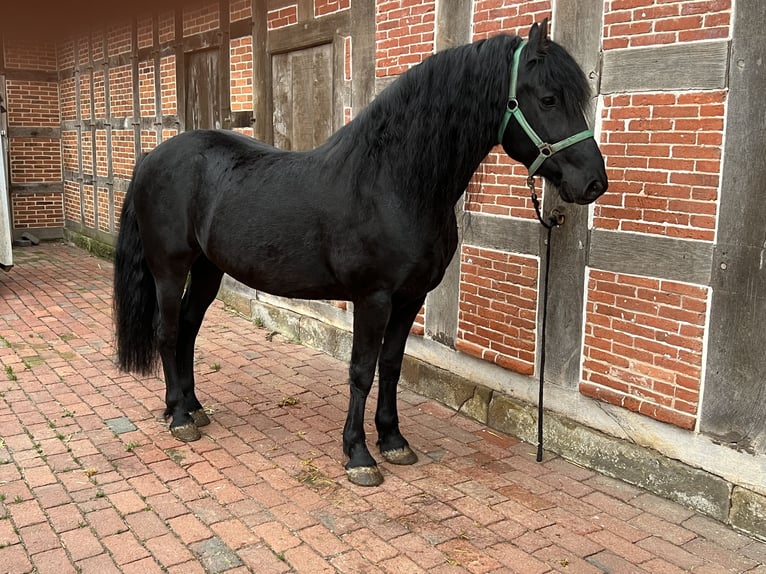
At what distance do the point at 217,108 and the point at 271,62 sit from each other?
121cm

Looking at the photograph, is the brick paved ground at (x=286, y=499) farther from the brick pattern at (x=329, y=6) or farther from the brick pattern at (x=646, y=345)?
the brick pattern at (x=329, y=6)

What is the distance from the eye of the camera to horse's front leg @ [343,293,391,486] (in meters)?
3.57

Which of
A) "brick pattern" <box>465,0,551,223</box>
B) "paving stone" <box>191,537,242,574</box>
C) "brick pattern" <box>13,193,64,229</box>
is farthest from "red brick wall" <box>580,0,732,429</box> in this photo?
"brick pattern" <box>13,193,64,229</box>

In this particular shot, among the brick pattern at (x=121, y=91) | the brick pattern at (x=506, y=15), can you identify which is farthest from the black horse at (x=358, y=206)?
the brick pattern at (x=121, y=91)

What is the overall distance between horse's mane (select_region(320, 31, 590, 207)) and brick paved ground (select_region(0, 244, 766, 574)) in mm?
1573

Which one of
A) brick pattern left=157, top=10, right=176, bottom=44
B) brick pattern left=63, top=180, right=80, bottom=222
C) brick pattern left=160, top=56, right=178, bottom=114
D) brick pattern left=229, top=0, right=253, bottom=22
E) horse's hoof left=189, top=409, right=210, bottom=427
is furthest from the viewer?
brick pattern left=63, top=180, right=80, bottom=222

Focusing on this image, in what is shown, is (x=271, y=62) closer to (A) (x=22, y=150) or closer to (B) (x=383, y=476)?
(B) (x=383, y=476)

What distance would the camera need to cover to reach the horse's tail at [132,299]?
4.41 meters

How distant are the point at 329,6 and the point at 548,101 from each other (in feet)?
11.2

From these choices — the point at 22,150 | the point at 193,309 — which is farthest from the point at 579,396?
the point at 22,150

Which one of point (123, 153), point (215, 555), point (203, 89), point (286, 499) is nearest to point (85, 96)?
point (123, 153)

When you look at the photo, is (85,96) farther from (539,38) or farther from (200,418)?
(539,38)

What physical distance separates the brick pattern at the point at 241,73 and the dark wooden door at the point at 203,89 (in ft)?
1.22

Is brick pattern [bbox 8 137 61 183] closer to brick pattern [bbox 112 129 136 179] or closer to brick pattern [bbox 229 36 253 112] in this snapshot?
brick pattern [bbox 112 129 136 179]
